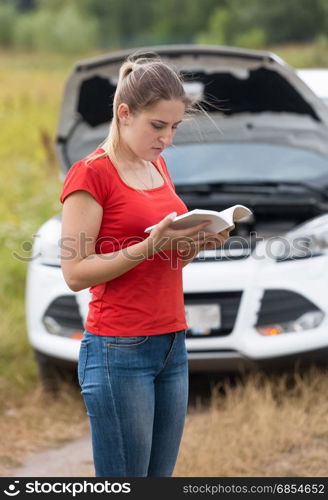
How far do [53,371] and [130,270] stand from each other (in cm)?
256

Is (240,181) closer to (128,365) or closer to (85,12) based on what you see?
(128,365)

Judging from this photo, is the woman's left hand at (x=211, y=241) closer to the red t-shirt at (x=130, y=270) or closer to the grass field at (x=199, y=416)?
the red t-shirt at (x=130, y=270)

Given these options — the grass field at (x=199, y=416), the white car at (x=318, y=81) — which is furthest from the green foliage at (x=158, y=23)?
the grass field at (x=199, y=416)

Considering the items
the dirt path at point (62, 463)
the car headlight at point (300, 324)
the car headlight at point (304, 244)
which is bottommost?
the dirt path at point (62, 463)

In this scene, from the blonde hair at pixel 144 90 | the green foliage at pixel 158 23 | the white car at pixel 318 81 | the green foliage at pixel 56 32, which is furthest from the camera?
the green foliage at pixel 56 32

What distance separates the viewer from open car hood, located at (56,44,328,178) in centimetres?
468

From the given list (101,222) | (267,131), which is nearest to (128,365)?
(101,222)

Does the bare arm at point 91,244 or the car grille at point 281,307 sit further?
the car grille at point 281,307

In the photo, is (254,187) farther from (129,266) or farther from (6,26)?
(6,26)

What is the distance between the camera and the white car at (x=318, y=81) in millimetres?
5195

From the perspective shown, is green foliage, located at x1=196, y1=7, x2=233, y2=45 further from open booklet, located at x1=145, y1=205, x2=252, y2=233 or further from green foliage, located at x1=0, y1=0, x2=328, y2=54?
open booklet, located at x1=145, y1=205, x2=252, y2=233

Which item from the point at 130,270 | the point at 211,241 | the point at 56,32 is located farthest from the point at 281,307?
the point at 56,32

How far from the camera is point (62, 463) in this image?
4.07 meters

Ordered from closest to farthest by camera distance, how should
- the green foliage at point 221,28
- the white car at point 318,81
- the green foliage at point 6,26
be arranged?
the white car at point 318,81 → the green foliage at point 221,28 → the green foliage at point 6,26
